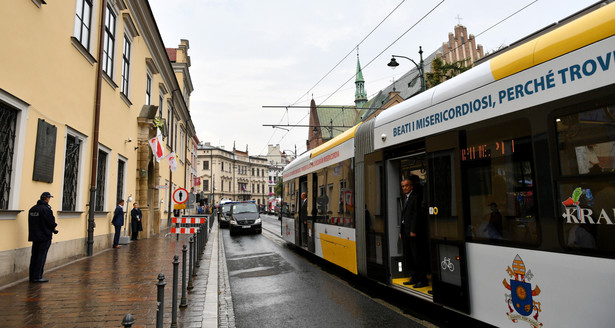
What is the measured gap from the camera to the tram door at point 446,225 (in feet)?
15.6

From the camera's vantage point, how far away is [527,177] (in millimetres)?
3912

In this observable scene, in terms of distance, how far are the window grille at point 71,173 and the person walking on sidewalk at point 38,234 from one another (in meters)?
2.81

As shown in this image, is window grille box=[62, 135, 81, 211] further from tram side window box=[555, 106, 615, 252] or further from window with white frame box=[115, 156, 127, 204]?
tram side window box=[555, 106, 615, 252]

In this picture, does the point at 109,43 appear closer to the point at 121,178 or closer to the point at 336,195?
the point at 121,178

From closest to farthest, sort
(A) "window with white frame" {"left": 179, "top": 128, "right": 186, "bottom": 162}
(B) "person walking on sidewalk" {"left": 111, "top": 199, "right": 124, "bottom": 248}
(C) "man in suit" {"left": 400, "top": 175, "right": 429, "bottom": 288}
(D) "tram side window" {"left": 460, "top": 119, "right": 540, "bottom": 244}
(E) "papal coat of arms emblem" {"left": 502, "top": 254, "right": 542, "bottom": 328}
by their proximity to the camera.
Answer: (E) "papal coat of arms emblem" {"left": 502, "top": 254, "right": 542, "bottom": 328} < (D) "tram side window" {"left": 460, "top": 119, "right": 540, "bottom": 244} < (C) "man in suit" {"left": 400, "top": 175, "right": 429, "bottom": 288} < (B) "person walking on sidewalk" {"left": 111, "top": 199, "right": 124, "bottom": 248} < (A) "window with white frame" {"left": 179, "top": 128, "right": 186, "bottom": 162}

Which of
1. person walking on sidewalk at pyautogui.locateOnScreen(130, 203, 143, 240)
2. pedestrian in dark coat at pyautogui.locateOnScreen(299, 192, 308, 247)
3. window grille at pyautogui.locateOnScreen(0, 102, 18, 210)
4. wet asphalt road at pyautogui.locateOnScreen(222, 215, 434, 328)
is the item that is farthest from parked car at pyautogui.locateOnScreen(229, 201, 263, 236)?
window grille at pyautogui.locateOnScreen(0, 102, 18, 210)

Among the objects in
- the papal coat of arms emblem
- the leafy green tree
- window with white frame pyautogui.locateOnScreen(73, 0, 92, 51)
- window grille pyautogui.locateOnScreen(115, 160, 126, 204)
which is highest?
the leafy green tree

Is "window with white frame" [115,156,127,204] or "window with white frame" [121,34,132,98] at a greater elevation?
"window with white frame" [121,34,132,98]

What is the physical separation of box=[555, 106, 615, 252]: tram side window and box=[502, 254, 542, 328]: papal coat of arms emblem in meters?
0.59

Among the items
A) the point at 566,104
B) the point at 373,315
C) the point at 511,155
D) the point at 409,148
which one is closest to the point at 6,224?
the point at 373,315

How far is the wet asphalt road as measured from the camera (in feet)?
18.3

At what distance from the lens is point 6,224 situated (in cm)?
719

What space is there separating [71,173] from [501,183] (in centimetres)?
1047

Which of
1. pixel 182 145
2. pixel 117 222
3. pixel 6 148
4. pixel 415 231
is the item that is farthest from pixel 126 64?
pixel 182 145
